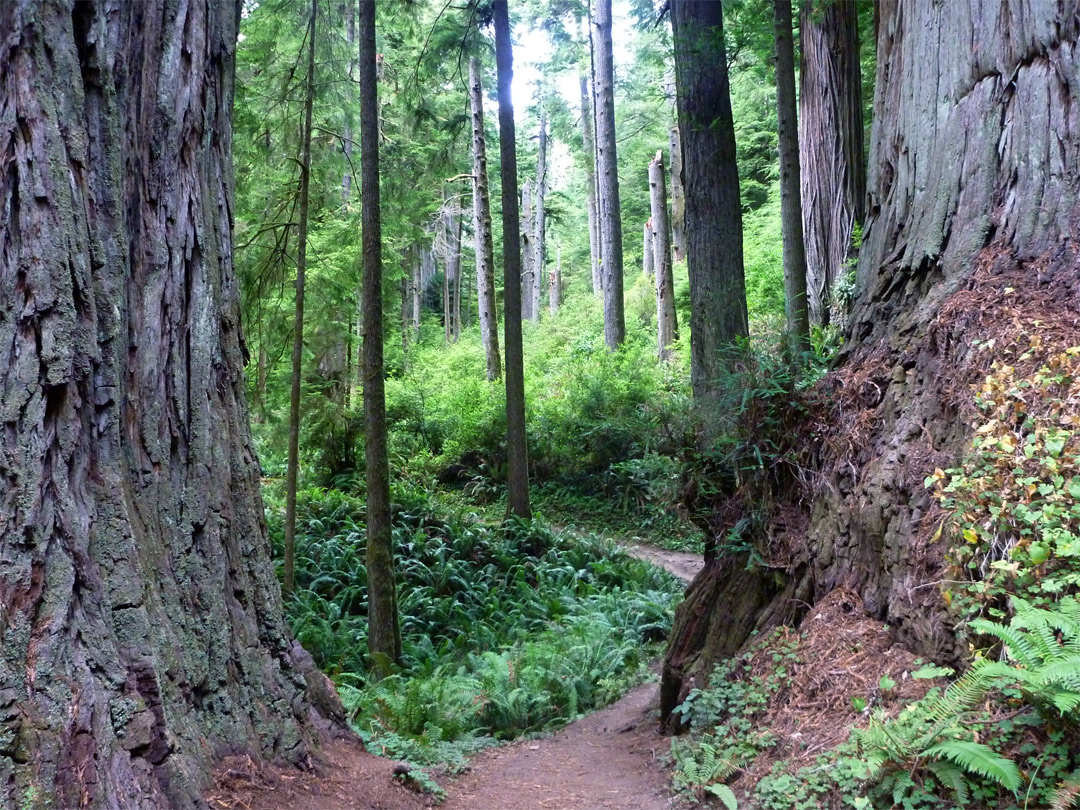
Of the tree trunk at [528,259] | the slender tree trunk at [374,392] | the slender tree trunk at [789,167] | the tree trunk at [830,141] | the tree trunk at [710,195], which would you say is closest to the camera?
the tree trunk at [710,195]

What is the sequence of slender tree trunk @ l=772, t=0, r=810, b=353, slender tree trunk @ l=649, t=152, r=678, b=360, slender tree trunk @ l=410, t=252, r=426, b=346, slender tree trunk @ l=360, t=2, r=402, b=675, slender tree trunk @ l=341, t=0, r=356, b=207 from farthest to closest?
slender tree trunk @ l=410, t=252, r=426, b=346 < slender tree trunk @ l=649, t=152, r=678, b=360 < slender tree trunk @ l=341, t=0, r=356, b=207 < slender tree trunk @ l=772, t=0, r=810, b=353 < slender tree trunk @ l=360, t=2, r=402, b=675

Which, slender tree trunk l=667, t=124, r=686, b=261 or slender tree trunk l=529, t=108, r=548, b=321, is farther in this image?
slender tree trunk l=529, t=108, r=548, b=321

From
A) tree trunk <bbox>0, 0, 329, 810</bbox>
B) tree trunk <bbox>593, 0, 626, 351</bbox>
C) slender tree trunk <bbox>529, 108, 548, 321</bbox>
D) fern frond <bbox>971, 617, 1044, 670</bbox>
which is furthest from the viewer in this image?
slender tree trunk <bbox>529, 108, 548, 321</bbox>

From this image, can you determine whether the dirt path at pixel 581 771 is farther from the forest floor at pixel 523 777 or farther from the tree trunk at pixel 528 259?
the tree trunk at pixel 528 259

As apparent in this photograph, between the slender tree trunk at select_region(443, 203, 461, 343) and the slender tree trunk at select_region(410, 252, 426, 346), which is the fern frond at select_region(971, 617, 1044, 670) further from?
the slender tree trunk at select_region(410, 252, 426, 346)

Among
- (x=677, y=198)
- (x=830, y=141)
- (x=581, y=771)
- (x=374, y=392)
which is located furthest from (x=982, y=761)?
(x=677, y=198)

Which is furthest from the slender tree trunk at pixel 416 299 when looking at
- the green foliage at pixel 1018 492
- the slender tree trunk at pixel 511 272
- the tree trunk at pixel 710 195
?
the green foliage at pixel 1018 492

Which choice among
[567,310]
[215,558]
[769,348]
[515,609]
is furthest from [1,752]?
A: [567,310]

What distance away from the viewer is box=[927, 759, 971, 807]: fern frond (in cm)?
302

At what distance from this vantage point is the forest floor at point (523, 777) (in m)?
3.23

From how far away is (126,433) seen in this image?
2.88 meters

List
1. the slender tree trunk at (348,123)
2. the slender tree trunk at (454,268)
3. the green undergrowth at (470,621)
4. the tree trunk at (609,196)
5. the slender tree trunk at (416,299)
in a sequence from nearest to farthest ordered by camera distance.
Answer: the green undergrowth at (470,621)
the slender tree trunk at (348,123)
the tree trunk at (609,196)
the slender tree trunk at (454,268)
the slender tree trunk at (416,299)

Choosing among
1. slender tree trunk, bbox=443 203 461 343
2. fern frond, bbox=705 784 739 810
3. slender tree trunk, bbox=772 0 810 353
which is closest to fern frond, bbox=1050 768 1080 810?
fern frond, bbox=705 784 739 810

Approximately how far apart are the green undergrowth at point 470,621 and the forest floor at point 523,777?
1.16 ft
